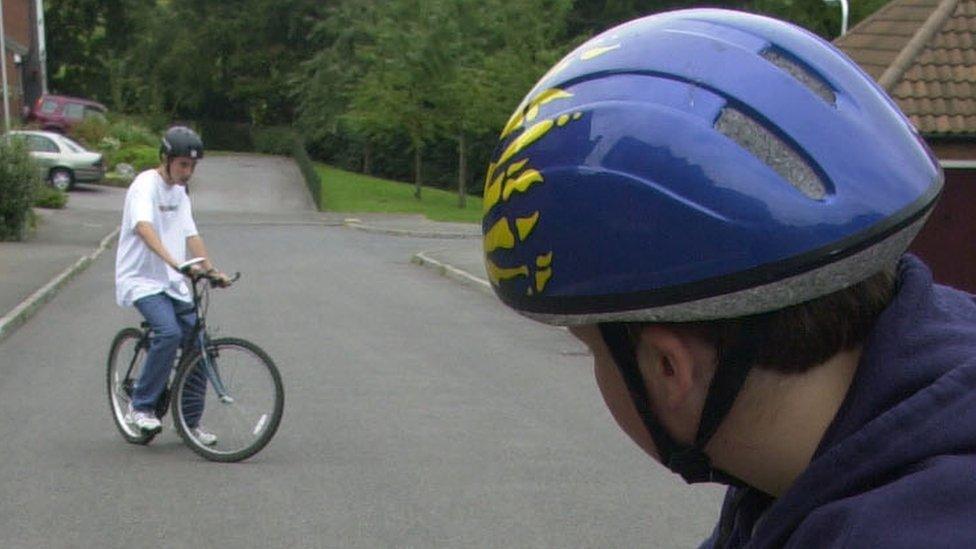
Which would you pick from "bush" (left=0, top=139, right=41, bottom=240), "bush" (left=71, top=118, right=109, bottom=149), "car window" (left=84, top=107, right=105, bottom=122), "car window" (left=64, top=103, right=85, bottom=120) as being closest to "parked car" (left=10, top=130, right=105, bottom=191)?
"bush" (left=71, top=118, right=109, bottom=149)

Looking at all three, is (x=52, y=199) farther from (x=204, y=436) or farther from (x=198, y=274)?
(x=198, y=274)

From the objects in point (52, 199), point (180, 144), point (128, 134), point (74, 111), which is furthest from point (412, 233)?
point (180, 144)

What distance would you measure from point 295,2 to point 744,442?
67130mm

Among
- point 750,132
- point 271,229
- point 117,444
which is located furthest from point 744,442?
point 271,229

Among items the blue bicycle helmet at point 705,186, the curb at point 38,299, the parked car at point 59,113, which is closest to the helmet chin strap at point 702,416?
the blue bicycle helmet at point 705,186

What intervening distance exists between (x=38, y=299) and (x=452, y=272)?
24.0 ft

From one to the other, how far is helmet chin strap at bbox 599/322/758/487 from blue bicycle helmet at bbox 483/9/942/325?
4 centimetres

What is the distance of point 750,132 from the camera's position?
1.37 m

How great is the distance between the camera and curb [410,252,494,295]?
20.8 meters

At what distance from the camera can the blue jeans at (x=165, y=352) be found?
338 inches

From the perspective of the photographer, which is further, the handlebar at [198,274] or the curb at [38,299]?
the curb at [38,299]

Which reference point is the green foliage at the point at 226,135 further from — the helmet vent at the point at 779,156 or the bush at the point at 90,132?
the helmet vent at the point at 779,156

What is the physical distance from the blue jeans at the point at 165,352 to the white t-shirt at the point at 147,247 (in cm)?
7

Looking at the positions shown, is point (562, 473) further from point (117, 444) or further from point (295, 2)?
point (295, 2)
